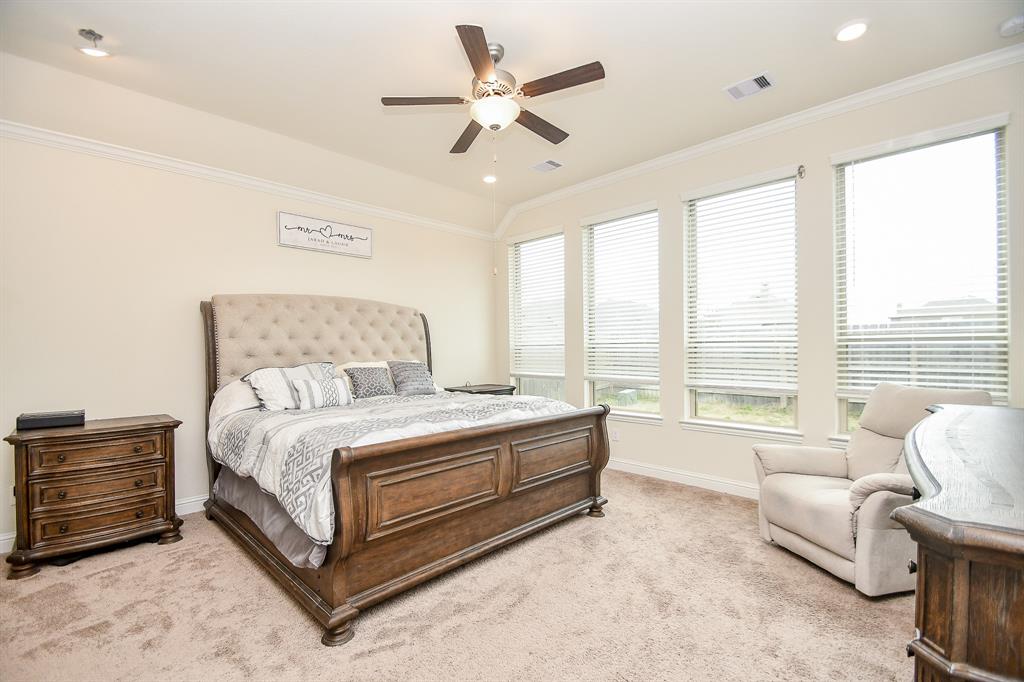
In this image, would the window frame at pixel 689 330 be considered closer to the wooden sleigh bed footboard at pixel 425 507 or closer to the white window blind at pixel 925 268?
the white window blind at pixel 925 268

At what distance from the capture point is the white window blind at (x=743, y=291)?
368 cm

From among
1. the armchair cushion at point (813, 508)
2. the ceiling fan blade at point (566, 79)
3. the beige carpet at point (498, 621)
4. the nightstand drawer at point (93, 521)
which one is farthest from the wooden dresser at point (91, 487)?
the armchair cushion at point (813, 508)

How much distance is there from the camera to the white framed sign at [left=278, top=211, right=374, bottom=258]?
4.16m

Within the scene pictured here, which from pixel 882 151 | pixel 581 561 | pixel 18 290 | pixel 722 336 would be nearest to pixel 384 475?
pixel 581 561

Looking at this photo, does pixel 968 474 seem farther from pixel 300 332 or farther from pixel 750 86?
pixel 300 332

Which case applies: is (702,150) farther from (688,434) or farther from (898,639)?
(898,639)

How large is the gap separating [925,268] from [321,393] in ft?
14.1

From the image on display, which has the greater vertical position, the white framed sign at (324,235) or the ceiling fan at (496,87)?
the ceiling fan at (496,87)

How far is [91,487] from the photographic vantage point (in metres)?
2.75

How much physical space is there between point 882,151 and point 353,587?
168 inches

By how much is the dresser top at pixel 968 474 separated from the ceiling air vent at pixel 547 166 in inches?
141

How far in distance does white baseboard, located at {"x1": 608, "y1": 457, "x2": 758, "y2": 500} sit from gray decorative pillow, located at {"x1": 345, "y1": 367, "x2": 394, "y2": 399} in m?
2.43

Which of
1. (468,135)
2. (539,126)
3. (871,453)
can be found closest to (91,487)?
(468,135)

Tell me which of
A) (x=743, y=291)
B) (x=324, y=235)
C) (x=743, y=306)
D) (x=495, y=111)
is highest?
(x=495, y=111)
